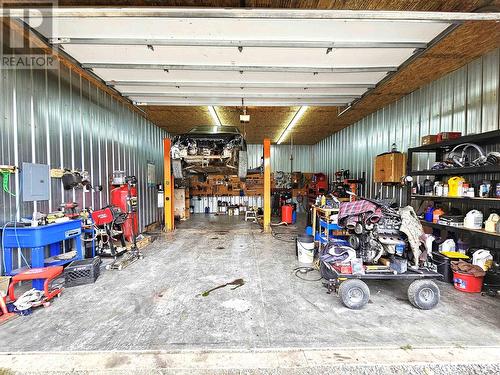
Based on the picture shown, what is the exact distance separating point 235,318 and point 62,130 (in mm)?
4027

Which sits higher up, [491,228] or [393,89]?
[393,89]

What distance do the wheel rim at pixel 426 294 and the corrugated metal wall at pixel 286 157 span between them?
964cm

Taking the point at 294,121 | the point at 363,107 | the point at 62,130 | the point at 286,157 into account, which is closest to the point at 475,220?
the point at 363,107

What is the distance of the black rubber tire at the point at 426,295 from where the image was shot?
251 cm

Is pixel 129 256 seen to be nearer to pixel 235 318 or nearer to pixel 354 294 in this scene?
pixel 235 318

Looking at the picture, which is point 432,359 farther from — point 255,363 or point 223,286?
point 223,286

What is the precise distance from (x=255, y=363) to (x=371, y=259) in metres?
1.96

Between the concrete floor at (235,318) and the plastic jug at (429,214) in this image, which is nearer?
the concrete floor at (235,318)

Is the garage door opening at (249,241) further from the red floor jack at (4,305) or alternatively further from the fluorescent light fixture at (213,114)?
the fluorescent light fixture at (213,114)

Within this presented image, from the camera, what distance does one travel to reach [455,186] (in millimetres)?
3316

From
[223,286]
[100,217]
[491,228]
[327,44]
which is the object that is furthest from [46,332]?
[491,228]

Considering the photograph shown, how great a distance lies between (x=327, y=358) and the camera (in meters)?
1.78

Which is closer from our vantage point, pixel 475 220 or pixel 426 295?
pixel 426 295

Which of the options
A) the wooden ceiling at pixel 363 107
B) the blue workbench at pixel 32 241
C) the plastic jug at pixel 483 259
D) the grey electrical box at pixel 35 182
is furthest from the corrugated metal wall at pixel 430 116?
the grey electrical box at pixel 35 182
